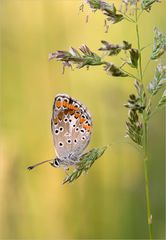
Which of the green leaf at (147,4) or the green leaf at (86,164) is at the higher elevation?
the green leaf at (147,4)

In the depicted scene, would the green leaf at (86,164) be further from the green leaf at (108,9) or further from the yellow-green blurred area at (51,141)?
the yellow-green blurred area at (51,141)

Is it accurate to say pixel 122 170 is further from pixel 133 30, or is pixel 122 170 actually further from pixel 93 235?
pixel 133 30

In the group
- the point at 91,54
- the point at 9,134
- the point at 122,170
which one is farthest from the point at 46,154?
the point at 91,54

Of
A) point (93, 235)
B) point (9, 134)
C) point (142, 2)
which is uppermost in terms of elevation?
point (142, 2)

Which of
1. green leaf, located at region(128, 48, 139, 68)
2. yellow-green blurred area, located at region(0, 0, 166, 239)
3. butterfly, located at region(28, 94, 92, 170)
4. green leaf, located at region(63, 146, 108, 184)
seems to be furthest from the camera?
yellow-green blurred area, located at region(0, 0, 166, 239)

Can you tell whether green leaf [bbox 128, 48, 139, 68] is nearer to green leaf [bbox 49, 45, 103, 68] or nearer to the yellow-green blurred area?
green leaf [bbox 49, 45, 103, 68]

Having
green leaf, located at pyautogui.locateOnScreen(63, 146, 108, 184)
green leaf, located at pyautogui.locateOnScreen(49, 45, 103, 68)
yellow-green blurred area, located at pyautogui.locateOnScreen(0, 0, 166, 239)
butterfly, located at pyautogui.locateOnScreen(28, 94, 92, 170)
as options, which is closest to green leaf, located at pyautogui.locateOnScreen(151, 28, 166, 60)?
green leaf, located at pyautogui.locateOnScreen(49, 45, 103, 68)

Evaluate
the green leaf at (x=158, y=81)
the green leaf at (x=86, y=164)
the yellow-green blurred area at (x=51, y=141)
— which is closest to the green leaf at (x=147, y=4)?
the green leaf at (x=158, y=81)
